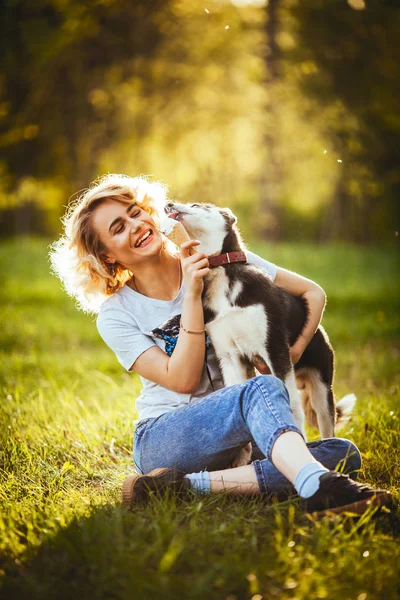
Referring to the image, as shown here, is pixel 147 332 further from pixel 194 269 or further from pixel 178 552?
pixel 178 552

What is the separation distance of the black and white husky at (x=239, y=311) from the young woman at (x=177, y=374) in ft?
0.41

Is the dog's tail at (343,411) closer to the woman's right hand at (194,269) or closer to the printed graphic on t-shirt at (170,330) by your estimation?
the printed graphic on t-shirt at (170,330)

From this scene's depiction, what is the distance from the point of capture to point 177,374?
2.78 metres

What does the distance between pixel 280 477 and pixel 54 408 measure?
2.13 metres

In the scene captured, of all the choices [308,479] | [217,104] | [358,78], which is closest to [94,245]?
[308,479]

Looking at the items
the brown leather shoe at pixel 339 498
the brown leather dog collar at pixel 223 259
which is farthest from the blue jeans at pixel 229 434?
the brown leather dog collar at pixel 223 259

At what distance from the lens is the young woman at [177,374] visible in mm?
2357

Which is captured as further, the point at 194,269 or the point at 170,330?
the point at 170,330

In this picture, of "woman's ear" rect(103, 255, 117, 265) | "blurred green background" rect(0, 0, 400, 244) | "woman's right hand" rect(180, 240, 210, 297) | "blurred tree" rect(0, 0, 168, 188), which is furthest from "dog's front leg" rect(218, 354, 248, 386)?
"blurred tree" rect(0, 0, 168, 188)

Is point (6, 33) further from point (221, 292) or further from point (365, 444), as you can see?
point (365, 444)

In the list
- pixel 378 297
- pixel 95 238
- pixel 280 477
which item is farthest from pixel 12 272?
pixel 280 477

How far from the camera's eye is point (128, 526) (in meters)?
2.36

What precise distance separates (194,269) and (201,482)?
91 centimetres

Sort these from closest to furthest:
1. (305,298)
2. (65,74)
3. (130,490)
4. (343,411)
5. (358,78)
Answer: (130,490), (305,298), (343,411), (358,78), (65,74)
